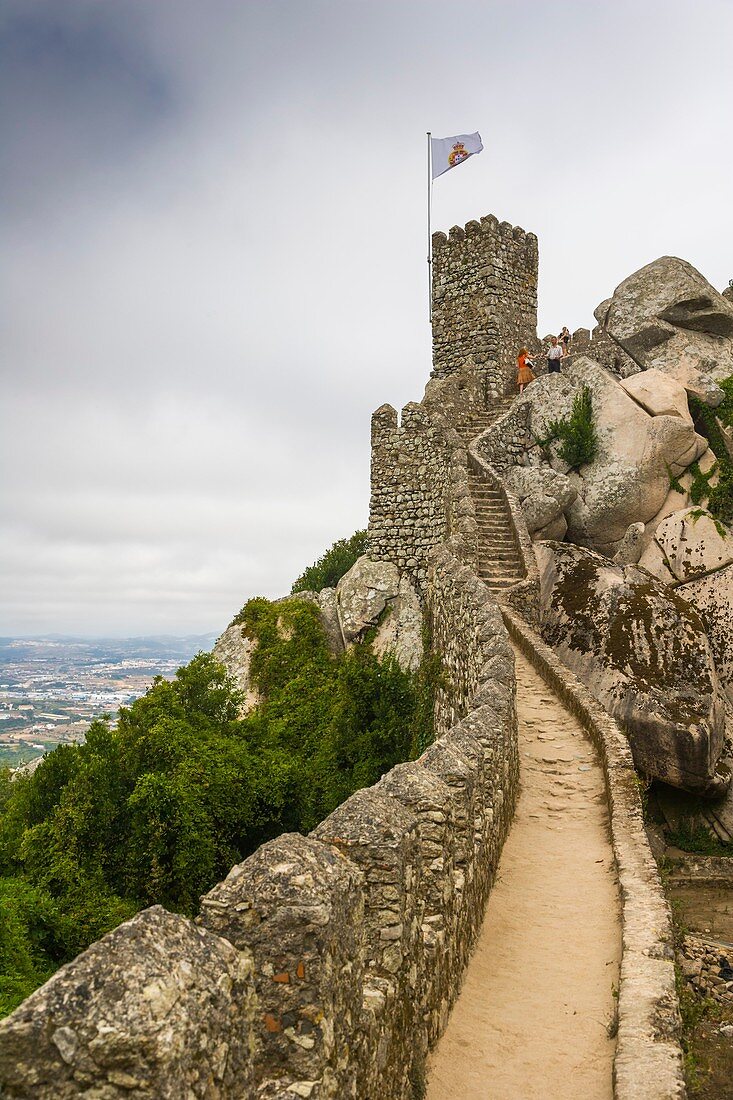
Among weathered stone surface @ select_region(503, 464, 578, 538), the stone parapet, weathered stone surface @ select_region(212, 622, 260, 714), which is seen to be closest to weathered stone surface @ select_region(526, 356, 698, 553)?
weathered stone surface @ select_region(503, 464, 578, 538)

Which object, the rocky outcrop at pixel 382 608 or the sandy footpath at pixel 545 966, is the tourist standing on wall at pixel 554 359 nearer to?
the rocky outcrop at pixel 382 608

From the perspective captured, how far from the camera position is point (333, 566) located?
2931cm

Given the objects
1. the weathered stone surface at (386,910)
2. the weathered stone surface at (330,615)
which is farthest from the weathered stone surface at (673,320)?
the weathered stone surface at (386,910)

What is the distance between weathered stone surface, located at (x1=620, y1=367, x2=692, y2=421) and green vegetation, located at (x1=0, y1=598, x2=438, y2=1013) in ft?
34.7

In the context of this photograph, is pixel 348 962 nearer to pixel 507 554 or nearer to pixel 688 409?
pixel 507 554

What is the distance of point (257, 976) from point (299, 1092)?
450mm

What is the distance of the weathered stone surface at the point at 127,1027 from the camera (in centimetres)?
241

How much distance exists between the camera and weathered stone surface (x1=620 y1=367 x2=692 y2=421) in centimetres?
2275

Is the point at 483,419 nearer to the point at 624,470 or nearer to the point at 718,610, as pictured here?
the point at 624,470

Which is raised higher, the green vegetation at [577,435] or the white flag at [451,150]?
the white flag at [451,150]

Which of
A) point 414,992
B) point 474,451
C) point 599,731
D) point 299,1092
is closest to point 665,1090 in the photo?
point 414,992

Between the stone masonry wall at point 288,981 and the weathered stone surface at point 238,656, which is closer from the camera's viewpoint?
the stone masonry wall at point 288,981

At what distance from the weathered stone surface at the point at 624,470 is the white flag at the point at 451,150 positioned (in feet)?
40.5

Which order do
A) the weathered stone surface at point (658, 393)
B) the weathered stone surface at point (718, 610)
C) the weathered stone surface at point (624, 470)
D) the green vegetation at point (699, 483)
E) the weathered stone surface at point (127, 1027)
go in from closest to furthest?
the weathered stone surface at point (127, 1027) < the weathered stone surface at point (718, 610) < the green vegetation at point (699, 483) < the weathered stone surface at point (624, 470) < the weathered stone surface at point (658, 393)
